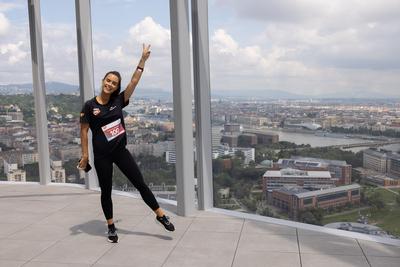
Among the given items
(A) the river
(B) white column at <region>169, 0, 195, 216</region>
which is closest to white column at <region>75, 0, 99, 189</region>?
(B) white column at <region>169, 0, 195, 216</region>

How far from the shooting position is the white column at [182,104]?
12.8ft

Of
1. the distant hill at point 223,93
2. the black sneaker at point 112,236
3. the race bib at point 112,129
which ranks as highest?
the distant hill at point 223,93

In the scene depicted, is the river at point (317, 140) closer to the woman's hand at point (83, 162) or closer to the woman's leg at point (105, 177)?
the woman's leg at point (105, 177)

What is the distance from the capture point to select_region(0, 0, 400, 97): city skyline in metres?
3.26

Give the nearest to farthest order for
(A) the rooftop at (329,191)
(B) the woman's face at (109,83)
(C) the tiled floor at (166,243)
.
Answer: (C) the tiled floor at (166,243) < (B) the woman's face at (109,83) < (A) the rooftop at (329,191)

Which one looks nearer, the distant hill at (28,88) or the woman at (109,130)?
the woman at (109,130)

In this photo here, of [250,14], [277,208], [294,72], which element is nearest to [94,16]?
[250,14]

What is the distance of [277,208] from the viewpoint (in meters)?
3.94

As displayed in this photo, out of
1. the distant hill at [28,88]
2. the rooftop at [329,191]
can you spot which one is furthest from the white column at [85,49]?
the rooftop at [329,191]

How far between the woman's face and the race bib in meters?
0.24

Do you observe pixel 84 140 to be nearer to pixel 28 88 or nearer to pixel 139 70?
pixel 139 70

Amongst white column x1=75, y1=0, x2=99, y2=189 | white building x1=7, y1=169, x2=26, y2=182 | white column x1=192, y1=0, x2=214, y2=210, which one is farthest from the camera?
white building x1=7, y1=169, x2=26, y2=182

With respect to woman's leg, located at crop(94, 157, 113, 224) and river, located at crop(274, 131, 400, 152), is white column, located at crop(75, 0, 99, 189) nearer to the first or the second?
woman's leg, located at crop(94, 157, 113, 224)

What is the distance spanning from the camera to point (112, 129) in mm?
3252
